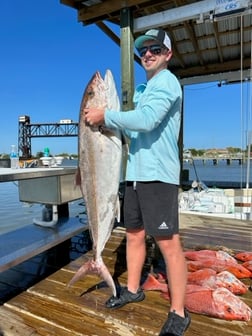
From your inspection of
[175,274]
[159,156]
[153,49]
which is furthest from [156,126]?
[175,274]

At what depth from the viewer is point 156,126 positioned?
157 cm

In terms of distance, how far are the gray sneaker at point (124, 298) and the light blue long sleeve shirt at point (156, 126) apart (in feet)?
2.62

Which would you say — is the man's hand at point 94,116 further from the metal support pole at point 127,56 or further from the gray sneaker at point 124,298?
the metal support pole at point 127,56

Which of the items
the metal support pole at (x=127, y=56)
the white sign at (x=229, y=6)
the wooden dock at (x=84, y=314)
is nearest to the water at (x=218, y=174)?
the white sign at (x=229, y=6)

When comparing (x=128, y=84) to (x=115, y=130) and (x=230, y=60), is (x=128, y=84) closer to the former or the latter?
(x=115, y=130)

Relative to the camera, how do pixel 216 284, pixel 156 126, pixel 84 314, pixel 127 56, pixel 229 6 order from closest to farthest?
pixel 156 126 → pixel 84 314 → pixel 216 284 → pixel 229 6 → pixel 127 56

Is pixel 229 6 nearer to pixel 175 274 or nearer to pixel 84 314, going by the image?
pixel 175 274

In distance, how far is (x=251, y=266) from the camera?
243 cm

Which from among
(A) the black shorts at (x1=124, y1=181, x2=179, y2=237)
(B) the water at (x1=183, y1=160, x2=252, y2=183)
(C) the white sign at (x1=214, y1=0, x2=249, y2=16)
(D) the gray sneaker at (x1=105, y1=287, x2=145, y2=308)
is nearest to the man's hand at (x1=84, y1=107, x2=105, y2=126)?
(A) the black shorts at (x1=124, y1=181, x2=179, y2=237)

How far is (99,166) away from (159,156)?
1.22 ft

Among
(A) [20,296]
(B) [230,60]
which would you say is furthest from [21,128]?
(A) [20,296]

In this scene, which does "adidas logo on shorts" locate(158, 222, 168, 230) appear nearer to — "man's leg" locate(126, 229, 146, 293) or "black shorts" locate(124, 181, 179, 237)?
"black shorts" locate(124, 181, 179, 237)

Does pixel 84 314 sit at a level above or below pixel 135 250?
below

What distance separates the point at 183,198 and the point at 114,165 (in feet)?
14.1
